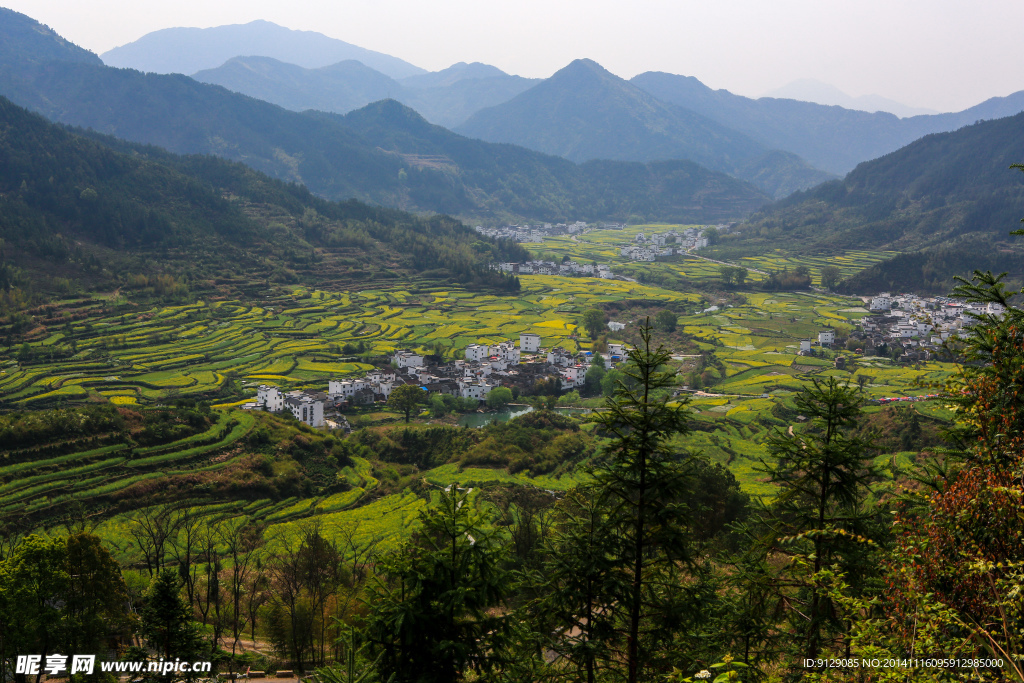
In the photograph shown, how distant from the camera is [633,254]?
5197 inches

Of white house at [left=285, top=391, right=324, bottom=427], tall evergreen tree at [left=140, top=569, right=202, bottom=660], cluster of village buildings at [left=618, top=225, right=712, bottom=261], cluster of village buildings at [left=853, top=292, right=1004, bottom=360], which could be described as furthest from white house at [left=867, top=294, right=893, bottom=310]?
tall evergreen tree at [left=140, top=569, right=202, bottom=660]

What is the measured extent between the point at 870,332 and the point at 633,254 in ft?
212

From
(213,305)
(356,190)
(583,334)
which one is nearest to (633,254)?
(583,334)

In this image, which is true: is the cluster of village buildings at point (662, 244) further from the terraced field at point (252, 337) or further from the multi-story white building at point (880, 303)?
the multi-story white building at point (880, 303)

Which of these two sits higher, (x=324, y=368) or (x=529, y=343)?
(x=529, y=343)

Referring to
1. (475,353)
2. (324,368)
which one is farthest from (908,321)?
(324,368)

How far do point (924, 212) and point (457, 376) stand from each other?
4656 inches

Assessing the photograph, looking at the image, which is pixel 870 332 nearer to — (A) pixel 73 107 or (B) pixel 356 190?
(B) pixel 356 190

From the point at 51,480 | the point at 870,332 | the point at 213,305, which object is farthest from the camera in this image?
the point at 213,305

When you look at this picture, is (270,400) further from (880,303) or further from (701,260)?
(701,260)

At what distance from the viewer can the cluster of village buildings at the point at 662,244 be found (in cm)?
13212

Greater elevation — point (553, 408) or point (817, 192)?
point (817, 192)

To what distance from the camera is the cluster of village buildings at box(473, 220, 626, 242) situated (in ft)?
516

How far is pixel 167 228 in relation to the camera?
309 feet
